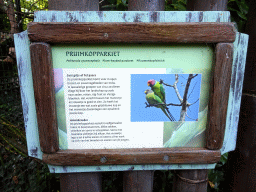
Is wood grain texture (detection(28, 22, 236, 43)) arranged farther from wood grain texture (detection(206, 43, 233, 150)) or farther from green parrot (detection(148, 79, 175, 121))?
green parrot (detection(148, 79, 175, 121))

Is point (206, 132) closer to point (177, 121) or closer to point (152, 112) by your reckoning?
point (177, 121)

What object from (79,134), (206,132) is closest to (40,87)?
(79,134)

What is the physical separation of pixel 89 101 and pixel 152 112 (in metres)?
0.27

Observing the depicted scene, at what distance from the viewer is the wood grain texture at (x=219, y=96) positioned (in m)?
0.66

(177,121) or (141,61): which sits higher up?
(141,61)

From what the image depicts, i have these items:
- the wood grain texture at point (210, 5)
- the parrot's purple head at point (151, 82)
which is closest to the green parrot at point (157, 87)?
the parrot's purple head at point (151, 82)

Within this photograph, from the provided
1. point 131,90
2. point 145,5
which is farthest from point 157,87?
point 145,5

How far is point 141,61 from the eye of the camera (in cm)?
69

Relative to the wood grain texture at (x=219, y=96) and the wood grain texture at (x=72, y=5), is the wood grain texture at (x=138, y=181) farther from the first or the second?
the wood grain texture at (x=72, y=5)

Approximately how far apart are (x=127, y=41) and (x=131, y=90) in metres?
0.19

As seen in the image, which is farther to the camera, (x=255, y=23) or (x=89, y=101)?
(x=255, y=23)

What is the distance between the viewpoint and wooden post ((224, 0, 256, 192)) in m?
0.88

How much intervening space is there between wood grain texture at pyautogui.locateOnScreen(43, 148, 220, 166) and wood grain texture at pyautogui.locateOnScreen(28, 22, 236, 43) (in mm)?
456

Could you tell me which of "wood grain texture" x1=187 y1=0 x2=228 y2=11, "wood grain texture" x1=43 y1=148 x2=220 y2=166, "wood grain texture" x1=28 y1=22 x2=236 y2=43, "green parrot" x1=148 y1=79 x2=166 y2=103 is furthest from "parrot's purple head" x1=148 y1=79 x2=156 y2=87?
"wood grain texture" x1=187 y1=0 x2=228 y2=11
